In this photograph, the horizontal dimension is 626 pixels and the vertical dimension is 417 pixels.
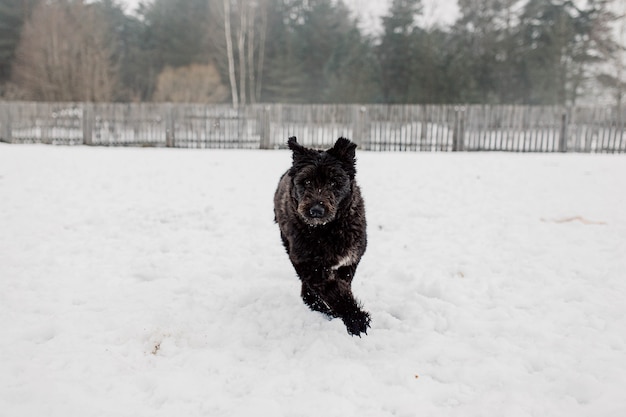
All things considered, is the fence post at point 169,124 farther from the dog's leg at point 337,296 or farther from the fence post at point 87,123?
the dog's leg at point 337,296

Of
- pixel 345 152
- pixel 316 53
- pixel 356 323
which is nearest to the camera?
pixel 356 323

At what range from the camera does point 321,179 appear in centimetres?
321

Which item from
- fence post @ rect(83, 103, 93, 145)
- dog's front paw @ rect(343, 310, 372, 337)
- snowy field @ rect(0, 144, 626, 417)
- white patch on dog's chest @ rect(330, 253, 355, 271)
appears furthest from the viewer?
fence post @ rect(83, 103, 93, 145)

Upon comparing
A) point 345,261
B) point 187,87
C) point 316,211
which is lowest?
point 345,261

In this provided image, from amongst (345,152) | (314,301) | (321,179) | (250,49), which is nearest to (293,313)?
(314,301)

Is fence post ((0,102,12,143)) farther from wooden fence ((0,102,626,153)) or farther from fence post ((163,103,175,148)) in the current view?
fence post ((163,103,175,148))

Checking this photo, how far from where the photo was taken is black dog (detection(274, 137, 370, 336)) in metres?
3.03

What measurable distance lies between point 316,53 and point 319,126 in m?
29.4

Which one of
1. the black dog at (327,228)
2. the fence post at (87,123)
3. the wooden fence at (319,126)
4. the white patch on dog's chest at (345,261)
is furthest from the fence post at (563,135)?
the fence post at (87,123)

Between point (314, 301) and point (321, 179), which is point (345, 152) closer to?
point (321, 179)

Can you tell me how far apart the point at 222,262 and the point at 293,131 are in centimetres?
1123

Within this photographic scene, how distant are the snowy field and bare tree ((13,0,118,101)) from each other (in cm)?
1977

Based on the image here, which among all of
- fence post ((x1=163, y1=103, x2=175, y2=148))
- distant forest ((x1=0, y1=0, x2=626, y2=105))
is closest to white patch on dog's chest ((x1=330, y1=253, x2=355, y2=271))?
fence post ((x1=163, y1=103, x2=175, y2=148))

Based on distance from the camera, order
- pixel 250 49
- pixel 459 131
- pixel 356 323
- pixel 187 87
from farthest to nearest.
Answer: pixel 250 49 < pixel 187 87 < pixel 459 131 < pixel 356 323
